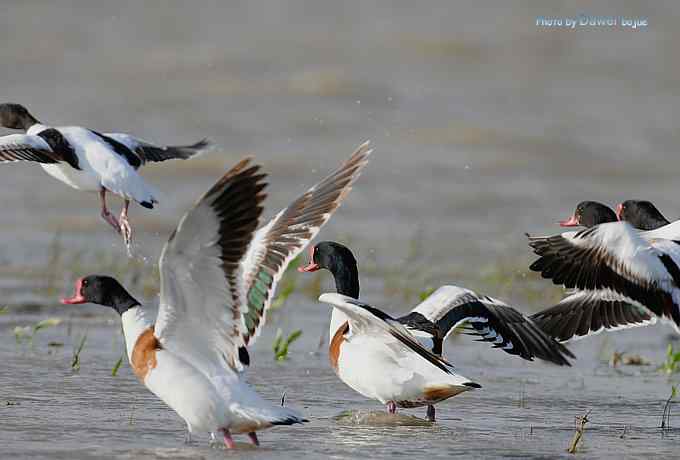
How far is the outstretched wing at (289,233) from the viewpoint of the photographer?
23.2 feet

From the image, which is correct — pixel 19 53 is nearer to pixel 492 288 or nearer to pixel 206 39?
pixel 206 39

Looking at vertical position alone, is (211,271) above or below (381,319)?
above

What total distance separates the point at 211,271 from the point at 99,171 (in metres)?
2.43

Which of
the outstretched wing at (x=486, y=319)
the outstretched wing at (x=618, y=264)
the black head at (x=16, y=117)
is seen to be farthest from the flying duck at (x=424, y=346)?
the black head at (x=16, y=117)

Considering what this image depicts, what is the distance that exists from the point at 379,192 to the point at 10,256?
4994 mm

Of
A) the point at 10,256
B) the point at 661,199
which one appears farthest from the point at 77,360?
the point at 661,199

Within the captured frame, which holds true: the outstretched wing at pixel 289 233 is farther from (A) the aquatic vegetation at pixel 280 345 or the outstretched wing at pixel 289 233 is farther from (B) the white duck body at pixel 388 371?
(A) the aquatic vegetation at pixel 280 345

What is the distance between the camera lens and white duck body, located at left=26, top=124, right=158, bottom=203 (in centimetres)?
779

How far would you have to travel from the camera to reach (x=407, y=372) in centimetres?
717

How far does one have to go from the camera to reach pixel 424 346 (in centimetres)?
706

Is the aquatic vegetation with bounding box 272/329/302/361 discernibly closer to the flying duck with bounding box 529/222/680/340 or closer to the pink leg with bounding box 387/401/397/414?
the pink leg with bounding box 387/401/397/414

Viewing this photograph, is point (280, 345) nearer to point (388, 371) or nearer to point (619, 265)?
point (388, 371)

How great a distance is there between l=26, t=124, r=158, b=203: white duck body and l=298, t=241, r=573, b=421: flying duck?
1426 millimetres

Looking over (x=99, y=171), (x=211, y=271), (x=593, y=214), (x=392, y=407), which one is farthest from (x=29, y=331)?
(x=593, y=214)
